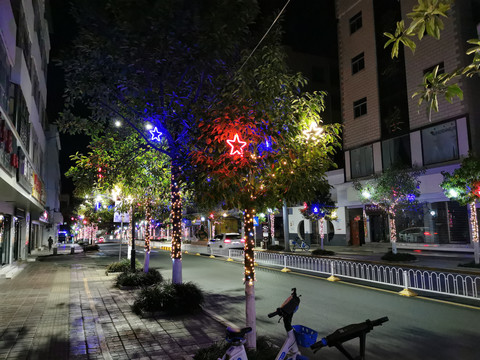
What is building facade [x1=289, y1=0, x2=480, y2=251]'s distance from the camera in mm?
23062

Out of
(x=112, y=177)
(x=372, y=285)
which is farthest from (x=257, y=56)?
(x=372, y=285)

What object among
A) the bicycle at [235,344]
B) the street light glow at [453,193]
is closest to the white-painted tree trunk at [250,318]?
the bicycle at [235,344]

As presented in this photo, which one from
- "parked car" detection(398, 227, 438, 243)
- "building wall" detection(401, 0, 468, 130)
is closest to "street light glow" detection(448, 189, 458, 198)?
"building wall" detection(401, 0, 468, 130)

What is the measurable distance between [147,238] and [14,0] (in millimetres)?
10458

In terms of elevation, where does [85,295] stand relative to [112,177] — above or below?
below

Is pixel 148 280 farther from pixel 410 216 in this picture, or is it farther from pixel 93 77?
pixel 410 216

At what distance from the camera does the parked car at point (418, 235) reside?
25.2 m

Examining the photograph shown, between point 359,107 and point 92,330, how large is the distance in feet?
93.9

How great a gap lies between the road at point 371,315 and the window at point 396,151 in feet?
52.7

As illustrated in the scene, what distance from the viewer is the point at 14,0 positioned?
46.0 feet

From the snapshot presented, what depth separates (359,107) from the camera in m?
31.1

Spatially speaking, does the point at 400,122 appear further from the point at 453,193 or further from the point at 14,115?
the point at 14,115

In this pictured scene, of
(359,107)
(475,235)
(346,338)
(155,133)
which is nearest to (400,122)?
(359,107)

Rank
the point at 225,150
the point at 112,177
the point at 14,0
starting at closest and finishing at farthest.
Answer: the point at 225,150 → the point at 112,177 → the point at 14,0
